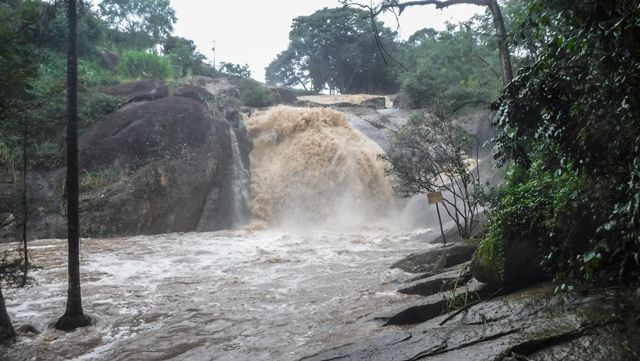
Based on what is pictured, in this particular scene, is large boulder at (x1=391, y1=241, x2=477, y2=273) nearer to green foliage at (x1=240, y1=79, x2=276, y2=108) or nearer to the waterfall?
the waterfall

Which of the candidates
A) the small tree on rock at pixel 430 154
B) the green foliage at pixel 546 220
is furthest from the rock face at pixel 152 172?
the green foliage at pixel 546 220

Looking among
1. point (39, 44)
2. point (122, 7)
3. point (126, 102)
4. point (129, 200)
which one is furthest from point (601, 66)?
point (122, 7)

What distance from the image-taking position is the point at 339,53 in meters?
38.8

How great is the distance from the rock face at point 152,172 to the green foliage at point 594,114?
43.4 feet

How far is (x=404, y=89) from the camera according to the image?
27.6 m

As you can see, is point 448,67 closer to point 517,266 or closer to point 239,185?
point 239,185

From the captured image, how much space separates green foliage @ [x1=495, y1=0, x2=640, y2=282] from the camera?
9.45 feet

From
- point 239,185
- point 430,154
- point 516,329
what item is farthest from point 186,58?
point 516,329

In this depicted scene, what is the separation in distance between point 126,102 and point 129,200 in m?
5.17

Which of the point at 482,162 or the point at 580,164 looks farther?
the point at 482,162

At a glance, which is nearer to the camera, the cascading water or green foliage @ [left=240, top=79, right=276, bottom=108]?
the cascading water

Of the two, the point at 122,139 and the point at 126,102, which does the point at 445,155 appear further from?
the point at 126,102

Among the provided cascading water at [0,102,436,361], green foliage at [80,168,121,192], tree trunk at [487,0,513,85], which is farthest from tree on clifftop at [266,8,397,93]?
tree trunk at [487,0,513,85]

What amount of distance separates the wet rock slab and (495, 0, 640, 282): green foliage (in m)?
0.34
